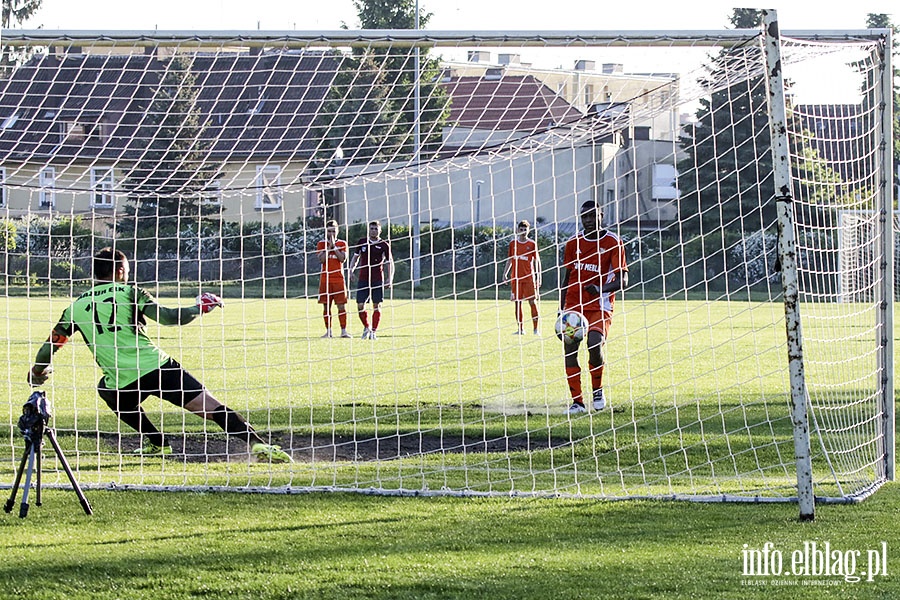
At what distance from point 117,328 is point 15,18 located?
5289cm

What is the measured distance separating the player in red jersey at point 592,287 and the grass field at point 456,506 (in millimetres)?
365

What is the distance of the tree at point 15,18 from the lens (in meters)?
8.06

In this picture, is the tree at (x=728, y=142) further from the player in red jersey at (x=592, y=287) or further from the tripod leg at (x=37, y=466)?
the tripod leg at (x=37, y=466)

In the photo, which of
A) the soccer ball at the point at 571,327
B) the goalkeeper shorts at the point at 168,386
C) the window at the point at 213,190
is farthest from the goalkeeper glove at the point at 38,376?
the soccer ball at the point at 571,327

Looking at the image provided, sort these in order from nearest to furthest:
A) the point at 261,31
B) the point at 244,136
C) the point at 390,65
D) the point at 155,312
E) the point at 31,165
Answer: the point at 261,31 → the point at 155,312 → the point at 390,65 → the point at 31,165 → the point at 244,136

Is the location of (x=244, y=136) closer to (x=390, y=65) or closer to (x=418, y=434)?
(x=390, y=65)

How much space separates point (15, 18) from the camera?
55.4 meters

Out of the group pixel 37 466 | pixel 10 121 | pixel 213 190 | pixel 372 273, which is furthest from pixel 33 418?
pixel 372 273

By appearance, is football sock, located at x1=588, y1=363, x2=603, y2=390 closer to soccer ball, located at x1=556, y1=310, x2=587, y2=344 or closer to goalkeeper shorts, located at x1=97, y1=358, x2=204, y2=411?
soccer ball, located at x1=556, y1=310, x2=587, y2=344

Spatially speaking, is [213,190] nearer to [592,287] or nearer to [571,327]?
[571,327]

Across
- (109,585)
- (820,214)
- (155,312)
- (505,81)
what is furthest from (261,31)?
(820,214)

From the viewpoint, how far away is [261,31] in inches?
268

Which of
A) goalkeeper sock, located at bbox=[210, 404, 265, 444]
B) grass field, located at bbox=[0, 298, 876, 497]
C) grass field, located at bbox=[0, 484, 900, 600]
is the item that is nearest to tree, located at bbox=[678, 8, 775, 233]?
grass field, located at bbox=[0, 298, 876, 497]

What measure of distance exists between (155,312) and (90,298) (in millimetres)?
532
